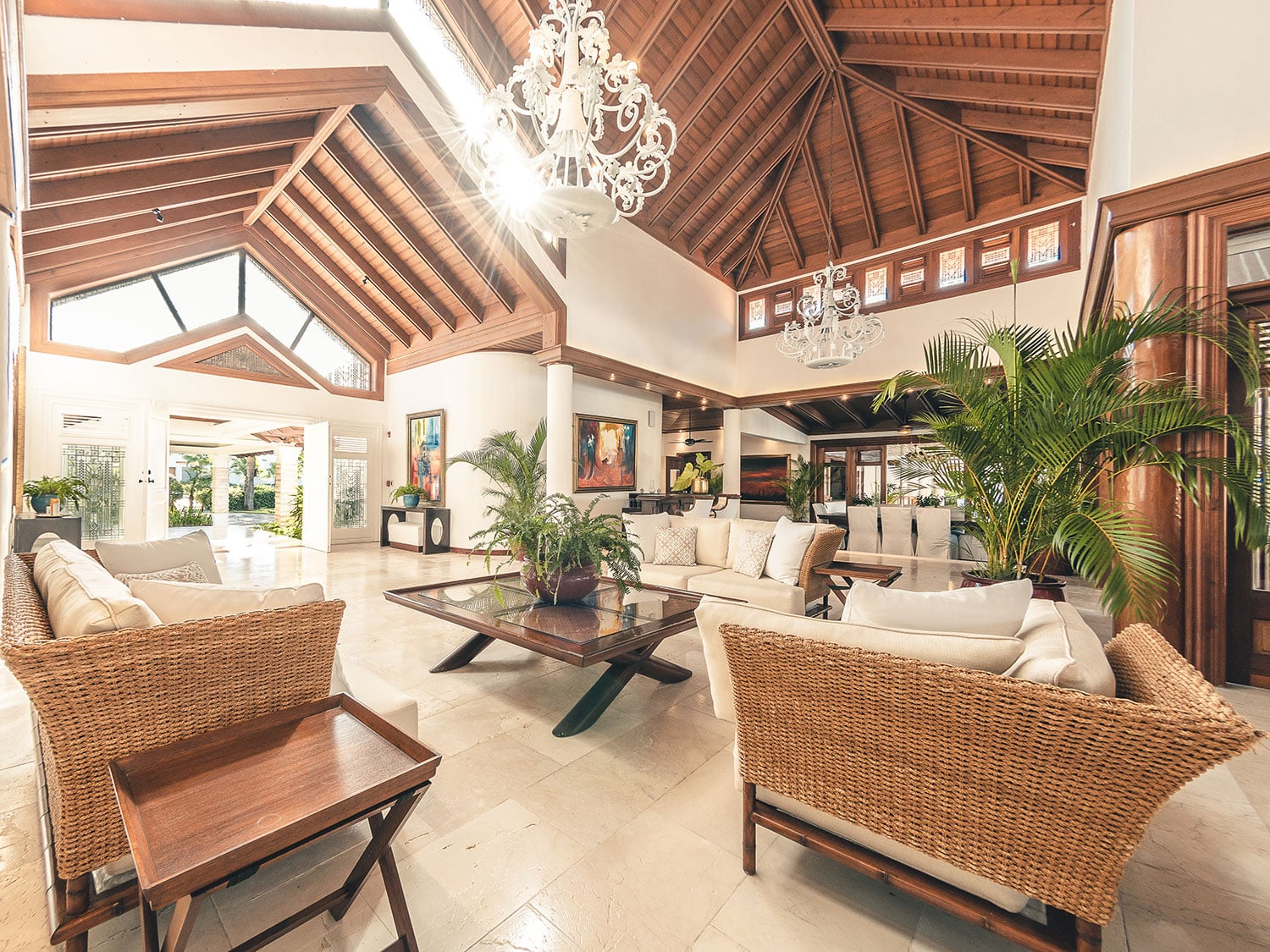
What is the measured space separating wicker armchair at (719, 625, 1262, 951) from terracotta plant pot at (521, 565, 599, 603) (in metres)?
1.53

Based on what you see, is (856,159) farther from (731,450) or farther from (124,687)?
(124,687)

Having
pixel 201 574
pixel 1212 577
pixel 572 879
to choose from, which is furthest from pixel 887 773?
pixel 201 574

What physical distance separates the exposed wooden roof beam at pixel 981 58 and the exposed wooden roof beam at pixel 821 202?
1.70m

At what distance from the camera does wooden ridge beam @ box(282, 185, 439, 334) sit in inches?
274

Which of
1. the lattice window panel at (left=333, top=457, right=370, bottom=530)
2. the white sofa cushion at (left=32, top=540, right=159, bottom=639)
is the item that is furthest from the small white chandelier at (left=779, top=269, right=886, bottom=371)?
the lattice window panel at (left=333, top=457, right=370, bottom=530)

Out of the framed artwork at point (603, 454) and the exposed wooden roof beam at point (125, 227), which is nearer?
the exposed wooden roof beam at point (125, 227)

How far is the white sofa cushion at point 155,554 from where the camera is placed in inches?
96.8

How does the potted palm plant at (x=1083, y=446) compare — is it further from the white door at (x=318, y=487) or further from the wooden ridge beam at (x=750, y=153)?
the white door at (x=318, y=487)

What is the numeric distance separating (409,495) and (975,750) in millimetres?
8282

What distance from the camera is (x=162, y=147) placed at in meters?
4.77

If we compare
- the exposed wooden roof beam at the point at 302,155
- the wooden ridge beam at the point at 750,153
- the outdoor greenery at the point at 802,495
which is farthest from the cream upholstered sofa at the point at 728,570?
the wooden ridge beam at the point at 750,153

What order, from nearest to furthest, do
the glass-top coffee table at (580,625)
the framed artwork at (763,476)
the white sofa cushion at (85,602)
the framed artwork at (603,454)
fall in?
the white sofa cushion at (85,602), the glass-top coffee table at (580,625), the framed artwork at (603,454), the framed artwork at (763,476)

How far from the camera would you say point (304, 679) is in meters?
1.47

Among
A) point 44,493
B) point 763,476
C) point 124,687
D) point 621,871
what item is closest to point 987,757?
point 621,871
